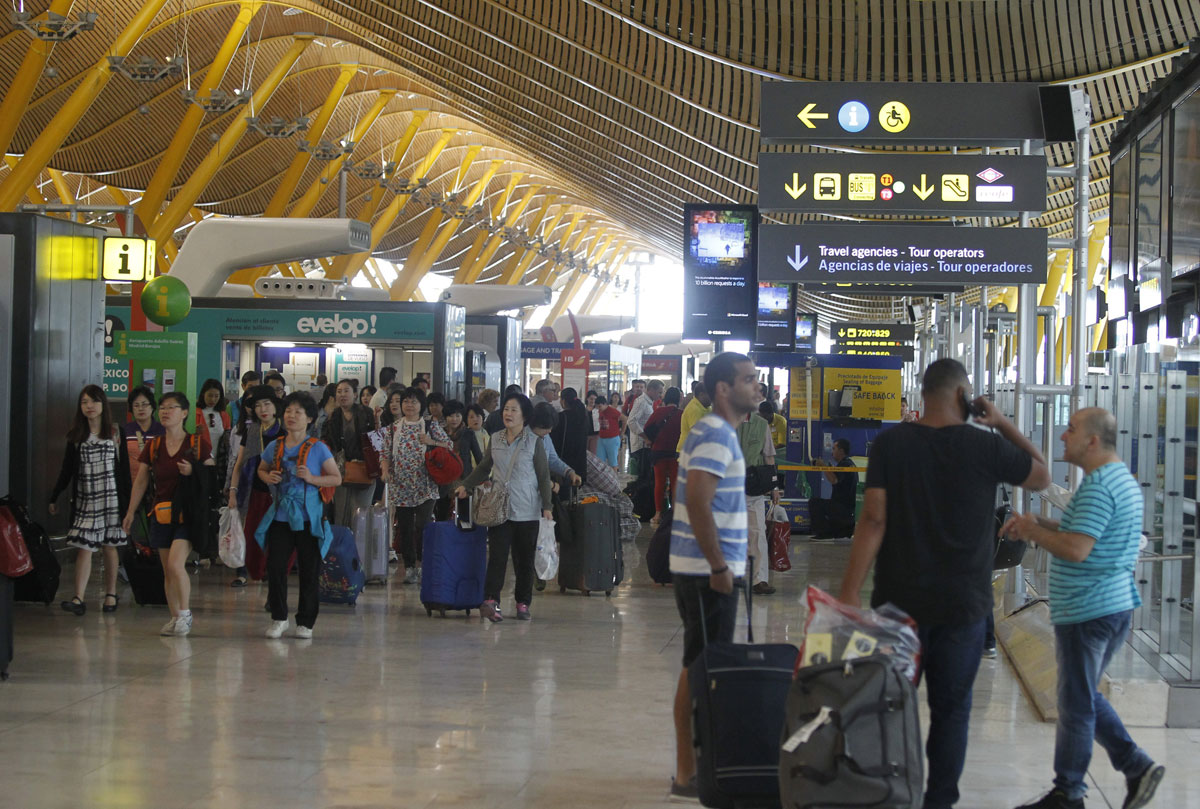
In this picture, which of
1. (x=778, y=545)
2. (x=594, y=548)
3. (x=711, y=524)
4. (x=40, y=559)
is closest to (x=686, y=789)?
(x=711, y=524)

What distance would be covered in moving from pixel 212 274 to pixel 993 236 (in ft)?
48.2

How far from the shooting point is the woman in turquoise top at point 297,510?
7.98 m

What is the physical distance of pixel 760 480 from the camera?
32.8ft

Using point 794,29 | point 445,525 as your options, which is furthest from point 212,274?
point 445,525

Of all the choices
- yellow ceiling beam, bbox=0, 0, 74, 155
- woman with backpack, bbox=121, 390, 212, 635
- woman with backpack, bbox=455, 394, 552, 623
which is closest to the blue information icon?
woman with backpack, bbox=455, 394, 552, 623

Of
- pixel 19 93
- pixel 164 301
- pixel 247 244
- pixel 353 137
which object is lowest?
pixel 164 301

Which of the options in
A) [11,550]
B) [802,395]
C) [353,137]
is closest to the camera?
[11,550]

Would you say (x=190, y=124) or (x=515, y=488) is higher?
(x=190, y=124)

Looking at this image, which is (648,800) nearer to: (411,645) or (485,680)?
(485,680)

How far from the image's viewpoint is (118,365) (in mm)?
14773

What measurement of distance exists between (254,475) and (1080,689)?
214 inches

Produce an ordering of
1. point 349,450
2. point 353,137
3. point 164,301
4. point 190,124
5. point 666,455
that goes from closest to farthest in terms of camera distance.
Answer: point 349,450 < point 666,455 < point 164,301 < point 190,124 < point 353,137

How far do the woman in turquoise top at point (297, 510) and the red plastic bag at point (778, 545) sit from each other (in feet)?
13.9

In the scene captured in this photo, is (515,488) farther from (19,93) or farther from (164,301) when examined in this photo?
(19,93)
